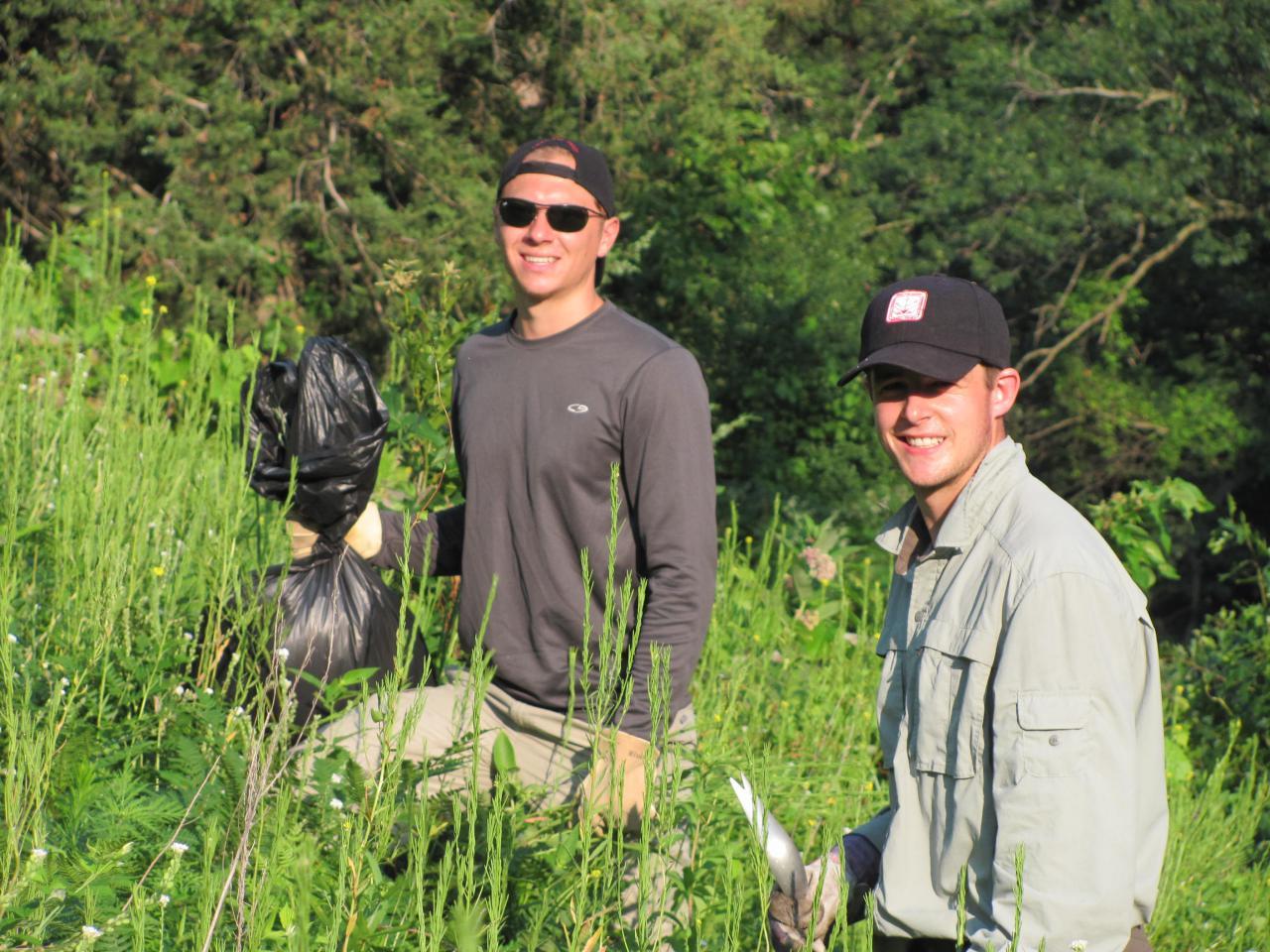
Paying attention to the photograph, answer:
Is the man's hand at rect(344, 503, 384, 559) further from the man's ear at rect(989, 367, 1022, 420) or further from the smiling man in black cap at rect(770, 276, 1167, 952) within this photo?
the man's ear at rect(989, 367, 1022, 420)

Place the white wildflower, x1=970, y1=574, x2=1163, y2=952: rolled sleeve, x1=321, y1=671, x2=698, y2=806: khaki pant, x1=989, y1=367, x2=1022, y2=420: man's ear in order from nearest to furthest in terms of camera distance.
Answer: x1=970, y1=574, x2=1163, y2=952: rolled sleeve → x1=989, y1=367, x2=1022, y2=420: man's ear → x1=321, y1=671, x2=698, y2=806: khaki pant → the white wildflower

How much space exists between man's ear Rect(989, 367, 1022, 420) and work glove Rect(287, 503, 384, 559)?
165 centimetres

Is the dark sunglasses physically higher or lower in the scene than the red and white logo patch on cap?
higher

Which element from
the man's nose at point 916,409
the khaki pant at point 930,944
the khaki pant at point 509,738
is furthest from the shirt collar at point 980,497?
the khaki pant at point 509,738

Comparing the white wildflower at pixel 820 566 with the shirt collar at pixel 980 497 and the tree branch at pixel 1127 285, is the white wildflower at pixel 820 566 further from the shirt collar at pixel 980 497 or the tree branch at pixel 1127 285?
the tree branch at pixel 1127 285

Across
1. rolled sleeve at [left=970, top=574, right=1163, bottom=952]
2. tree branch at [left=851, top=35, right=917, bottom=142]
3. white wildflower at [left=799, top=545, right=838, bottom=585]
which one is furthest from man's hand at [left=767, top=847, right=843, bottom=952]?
tree branch at [left=851, top=35, right=917, bottom=142]

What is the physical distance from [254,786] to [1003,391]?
127 cm

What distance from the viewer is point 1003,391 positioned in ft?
7.55

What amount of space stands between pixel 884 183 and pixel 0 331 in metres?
13.7

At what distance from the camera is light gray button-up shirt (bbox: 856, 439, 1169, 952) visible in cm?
185

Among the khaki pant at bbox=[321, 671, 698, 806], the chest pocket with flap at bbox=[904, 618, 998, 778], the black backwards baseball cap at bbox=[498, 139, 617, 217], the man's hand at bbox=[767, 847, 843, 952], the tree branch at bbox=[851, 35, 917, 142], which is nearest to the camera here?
the chest pocket with flap at bbox=[904, 618, 998, 778]

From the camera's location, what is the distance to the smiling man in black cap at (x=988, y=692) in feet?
6.08

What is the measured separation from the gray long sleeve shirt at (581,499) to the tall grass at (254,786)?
288 millimetres

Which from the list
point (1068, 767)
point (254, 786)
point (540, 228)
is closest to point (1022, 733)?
point (1068, 767)
